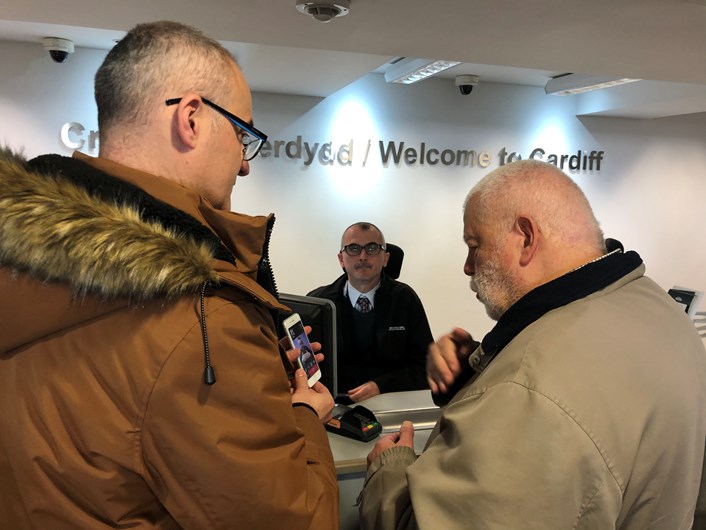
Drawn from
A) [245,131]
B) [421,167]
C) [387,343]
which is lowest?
[387,343]

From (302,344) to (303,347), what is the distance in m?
0.01

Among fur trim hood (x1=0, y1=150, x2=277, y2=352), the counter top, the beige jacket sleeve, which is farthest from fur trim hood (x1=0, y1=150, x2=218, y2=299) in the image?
the counter top

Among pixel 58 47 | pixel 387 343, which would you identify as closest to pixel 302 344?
pixel 387 343

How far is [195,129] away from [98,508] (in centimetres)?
67

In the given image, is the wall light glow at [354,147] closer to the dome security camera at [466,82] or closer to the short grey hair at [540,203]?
the dome security camera at [466,82]

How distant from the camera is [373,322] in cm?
339

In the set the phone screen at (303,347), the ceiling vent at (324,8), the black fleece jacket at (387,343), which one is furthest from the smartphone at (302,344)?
the black fleece jacket at (387,343)

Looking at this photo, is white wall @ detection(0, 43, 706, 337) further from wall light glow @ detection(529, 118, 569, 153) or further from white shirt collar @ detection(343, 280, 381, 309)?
white shirt collar @ detection(343, 280, 381, 309)

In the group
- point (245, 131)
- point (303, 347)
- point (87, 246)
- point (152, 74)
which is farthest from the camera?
point (303, 347)

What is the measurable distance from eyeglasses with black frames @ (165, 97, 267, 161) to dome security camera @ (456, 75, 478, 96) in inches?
165

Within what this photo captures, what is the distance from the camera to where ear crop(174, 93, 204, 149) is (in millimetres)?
1006

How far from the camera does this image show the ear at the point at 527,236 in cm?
133

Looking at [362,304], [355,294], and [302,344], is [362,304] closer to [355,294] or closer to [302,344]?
[355,294]

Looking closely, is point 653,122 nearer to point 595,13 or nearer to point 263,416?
point 595,13
